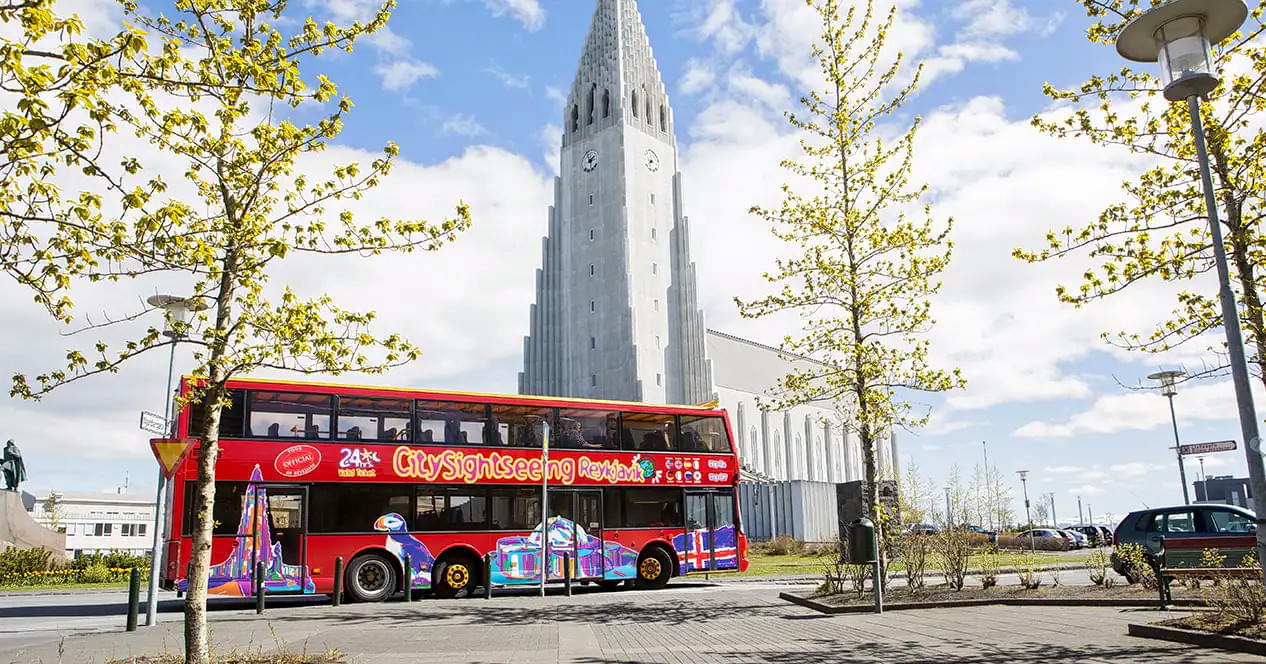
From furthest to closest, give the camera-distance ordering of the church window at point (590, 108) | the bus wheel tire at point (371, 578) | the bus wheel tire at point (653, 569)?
the church window at point (590, 108) → the bus wheel tire at point (653, 569) → the bus wheel tire at point (371, 578)

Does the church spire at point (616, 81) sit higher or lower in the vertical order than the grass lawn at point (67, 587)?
higher

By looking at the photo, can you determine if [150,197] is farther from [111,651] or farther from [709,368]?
[709,368]

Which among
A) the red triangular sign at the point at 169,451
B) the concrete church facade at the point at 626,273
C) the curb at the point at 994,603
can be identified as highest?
the concrete church facade at the point at 626,273

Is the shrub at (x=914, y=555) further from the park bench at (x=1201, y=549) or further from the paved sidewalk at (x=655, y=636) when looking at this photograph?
the park bench at (x=1201, y=549)

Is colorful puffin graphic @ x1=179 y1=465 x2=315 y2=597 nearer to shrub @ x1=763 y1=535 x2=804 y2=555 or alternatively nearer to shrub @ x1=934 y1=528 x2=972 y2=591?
shrub @ x1=934 y1=528 x2=972 y2=591

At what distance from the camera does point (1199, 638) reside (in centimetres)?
908

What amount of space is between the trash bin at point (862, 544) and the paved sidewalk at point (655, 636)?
0.85 meters

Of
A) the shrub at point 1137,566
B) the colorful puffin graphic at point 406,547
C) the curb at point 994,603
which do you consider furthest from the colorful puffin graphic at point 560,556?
the shrub at point 1137,566

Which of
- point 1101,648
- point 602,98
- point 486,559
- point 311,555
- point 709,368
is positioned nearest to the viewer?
point 1101,648

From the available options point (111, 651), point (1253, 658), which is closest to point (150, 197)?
point (111, 651)

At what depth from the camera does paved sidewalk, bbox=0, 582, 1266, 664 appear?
368 inches

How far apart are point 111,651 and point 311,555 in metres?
6.33

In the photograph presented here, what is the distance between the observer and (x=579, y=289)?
3088 inches

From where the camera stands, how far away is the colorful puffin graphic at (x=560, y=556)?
19062 millimetres
